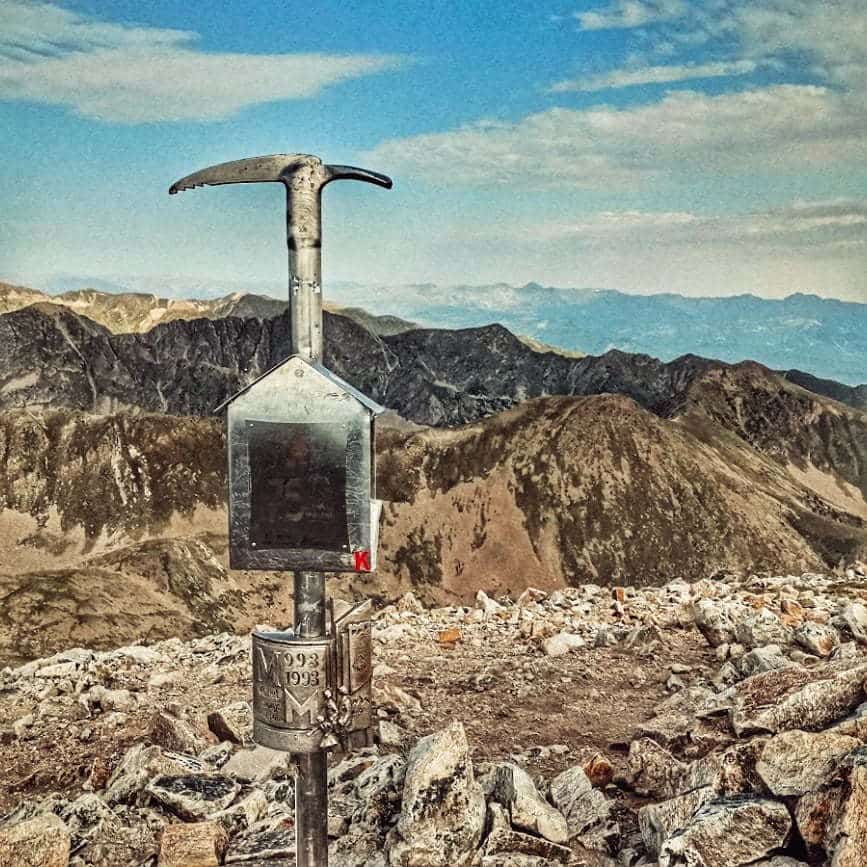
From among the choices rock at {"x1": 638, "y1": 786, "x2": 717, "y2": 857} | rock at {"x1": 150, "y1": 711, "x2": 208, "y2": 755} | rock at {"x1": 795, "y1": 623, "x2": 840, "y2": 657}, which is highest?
rock at {"x1": 638, "y1": 786, "x2": 717, "y2": 857}

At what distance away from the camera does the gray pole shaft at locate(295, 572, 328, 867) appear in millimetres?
5461

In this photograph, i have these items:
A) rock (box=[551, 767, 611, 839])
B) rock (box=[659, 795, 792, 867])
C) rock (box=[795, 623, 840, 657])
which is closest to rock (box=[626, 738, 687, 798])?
rock (box=[551, 767, 611, 839])

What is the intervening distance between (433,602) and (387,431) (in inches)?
1118

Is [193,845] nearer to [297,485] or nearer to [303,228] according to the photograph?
[297,485]

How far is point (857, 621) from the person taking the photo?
11.0 meters

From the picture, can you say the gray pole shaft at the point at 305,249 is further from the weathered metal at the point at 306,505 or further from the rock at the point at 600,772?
the rock at the point at 600,772

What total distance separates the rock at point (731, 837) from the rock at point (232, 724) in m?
5.24

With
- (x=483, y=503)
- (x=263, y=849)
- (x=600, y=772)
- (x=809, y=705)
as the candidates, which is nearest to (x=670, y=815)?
(x=600, y=772)

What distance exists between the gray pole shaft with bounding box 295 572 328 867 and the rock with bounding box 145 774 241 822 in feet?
6.79

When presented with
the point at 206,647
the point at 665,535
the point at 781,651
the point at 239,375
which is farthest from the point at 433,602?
the point at 239,375

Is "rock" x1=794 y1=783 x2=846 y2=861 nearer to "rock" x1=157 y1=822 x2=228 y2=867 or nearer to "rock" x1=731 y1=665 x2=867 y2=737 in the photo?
"rock" x1=731 y1=665 x2=867 y2=737

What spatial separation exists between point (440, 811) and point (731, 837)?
1.90 metres

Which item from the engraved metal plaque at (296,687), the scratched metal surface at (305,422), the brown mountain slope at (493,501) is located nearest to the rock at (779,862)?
the engraved metal plaque at (296,687)

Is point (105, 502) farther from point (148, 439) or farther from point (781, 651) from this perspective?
point (781, 651)
